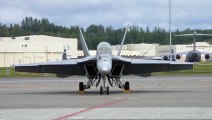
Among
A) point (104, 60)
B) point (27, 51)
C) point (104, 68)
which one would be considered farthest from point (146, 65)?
point (27, 51)

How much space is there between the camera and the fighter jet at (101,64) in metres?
28.8

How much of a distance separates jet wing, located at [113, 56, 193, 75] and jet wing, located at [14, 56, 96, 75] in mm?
1896

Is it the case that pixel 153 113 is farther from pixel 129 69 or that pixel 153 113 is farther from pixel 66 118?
pixel 129 69

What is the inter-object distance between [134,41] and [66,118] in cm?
12100

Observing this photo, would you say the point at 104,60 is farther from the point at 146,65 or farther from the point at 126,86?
the point at 146,65

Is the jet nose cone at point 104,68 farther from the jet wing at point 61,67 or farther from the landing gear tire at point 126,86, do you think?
the landing gear tire at point 126,86

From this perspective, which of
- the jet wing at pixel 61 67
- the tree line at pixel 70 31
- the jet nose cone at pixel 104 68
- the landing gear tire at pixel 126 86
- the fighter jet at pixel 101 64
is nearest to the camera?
the jet nose cone at pixel 104 68

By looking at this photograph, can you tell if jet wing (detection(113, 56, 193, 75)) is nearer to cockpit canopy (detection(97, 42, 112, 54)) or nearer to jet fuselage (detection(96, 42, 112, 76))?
cockpit canopy (detection(97, 42, 112, 54))

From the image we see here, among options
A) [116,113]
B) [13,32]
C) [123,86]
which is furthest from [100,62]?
[13,32]

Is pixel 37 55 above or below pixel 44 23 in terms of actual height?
below

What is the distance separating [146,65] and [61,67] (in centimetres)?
483

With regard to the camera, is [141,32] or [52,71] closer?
[52,71]

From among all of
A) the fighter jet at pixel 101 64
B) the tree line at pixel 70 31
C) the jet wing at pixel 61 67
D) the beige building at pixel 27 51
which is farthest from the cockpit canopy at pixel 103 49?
the tree line at pixel 70 31

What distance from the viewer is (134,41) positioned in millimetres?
135500
